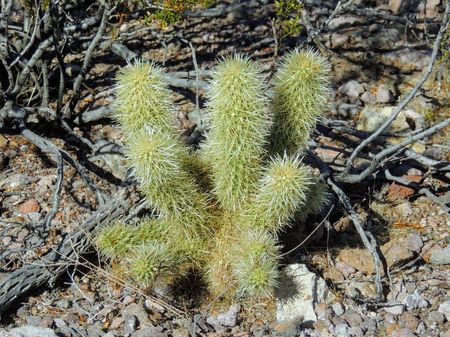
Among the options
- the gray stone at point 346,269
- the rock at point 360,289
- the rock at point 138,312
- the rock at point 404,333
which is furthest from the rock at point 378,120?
the rock at point 138,312

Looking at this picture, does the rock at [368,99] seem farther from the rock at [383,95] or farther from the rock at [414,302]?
the rock at [414,302]

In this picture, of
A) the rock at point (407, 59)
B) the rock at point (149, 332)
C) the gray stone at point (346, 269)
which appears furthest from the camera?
the rock at point (407, 59)

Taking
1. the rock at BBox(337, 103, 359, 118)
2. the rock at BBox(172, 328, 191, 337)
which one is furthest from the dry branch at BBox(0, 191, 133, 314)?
the rock at BBox(337, 103, 359, 118)

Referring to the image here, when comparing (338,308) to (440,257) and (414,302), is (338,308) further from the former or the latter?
(440,257)

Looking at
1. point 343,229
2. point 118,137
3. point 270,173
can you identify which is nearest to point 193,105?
point 118,137

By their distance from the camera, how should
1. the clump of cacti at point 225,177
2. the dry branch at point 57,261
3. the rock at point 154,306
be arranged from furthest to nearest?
the rock at point 154,306
the dry branch at point 57,261
the clump of cacti at point 225,177

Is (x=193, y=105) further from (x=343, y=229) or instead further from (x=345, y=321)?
(x=345, y=321)
